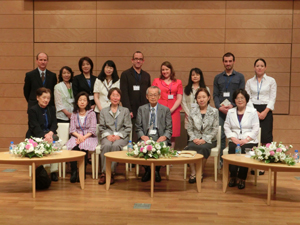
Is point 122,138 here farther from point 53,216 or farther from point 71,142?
point 53,216

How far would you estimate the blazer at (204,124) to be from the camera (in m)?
5.06

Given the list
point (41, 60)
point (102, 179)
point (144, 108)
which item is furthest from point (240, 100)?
point (41, 60)

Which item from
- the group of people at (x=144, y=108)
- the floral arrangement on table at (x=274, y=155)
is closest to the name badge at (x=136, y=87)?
the group of people at (x=144, y=108)

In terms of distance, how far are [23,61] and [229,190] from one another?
15.7 feet

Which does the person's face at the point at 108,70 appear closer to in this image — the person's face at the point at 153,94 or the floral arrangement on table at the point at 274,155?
the person's face at the point at 153,94

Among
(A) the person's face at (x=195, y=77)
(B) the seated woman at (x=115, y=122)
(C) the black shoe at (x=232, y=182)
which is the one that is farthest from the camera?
(A) the person's face at (x=195, y=77)

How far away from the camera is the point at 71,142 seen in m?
5.14

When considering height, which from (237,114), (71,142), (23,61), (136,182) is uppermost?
(23,61)

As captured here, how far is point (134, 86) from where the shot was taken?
18.4 ft

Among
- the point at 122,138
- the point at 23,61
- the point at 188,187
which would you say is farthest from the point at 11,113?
the point at 188,187

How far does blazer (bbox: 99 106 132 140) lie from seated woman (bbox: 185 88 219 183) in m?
0.91

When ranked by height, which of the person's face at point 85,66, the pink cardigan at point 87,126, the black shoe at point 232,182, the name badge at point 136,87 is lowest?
the black shoe at point 232,182

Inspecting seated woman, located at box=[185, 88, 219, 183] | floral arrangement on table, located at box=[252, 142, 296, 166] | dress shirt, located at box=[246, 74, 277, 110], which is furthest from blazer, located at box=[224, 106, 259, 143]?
floral arrangement on table, located at box=[252, 142, 296, 166]

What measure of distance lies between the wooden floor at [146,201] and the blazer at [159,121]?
0.67m
